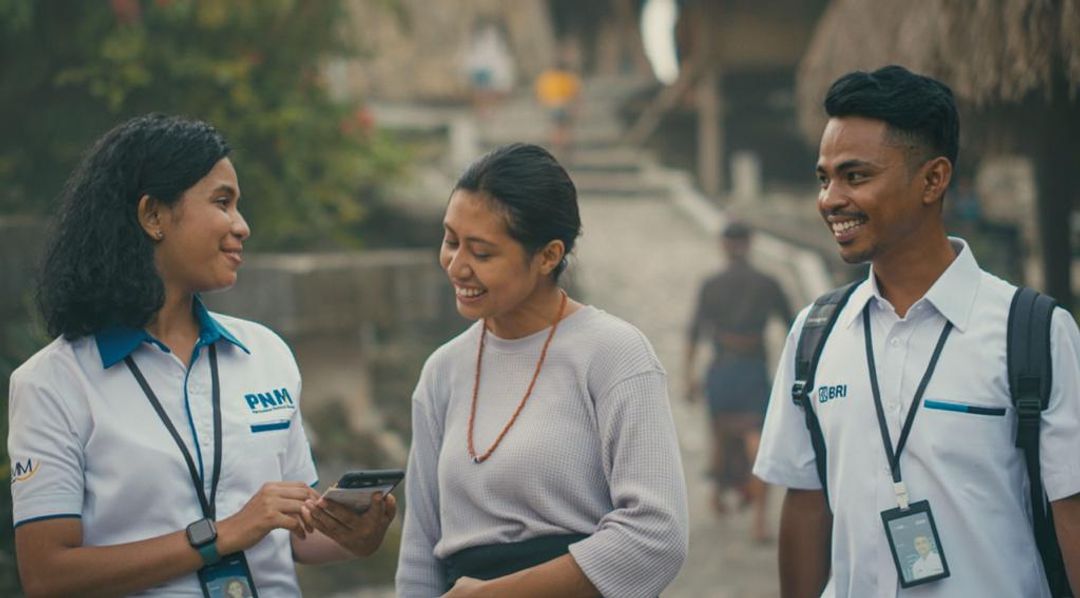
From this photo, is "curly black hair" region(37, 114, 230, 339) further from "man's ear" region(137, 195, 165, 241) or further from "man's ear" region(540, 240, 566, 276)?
"man's ear" region(540, 240, 566, 276)

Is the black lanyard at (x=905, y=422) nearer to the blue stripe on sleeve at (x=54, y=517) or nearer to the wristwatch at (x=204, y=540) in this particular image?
the wristwatch at (x=204, y=540)

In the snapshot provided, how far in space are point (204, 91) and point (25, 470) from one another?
6442 millimetres

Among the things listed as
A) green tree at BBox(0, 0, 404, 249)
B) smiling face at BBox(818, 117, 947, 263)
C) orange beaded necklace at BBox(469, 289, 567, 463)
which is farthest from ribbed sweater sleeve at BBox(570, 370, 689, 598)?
green tree at BBox(0, 0, 404, 249)

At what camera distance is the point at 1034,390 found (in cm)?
271

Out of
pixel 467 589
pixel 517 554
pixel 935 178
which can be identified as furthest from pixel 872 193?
pixel 467 589

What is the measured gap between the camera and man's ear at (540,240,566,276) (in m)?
3.00

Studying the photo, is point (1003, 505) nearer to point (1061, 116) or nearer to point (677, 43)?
point (1061, 116)

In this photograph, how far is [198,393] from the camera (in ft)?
9.63

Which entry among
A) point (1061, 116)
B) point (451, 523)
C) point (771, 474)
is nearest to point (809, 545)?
point (771, 474)

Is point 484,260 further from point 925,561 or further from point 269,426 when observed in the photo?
point 925,561

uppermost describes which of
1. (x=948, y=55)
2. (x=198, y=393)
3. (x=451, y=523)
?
(x=948, y=55)

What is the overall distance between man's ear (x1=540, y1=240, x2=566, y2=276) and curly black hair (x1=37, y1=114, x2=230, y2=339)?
0.70 meters

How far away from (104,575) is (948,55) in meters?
4.46

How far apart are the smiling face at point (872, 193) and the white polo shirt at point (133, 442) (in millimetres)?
1215
